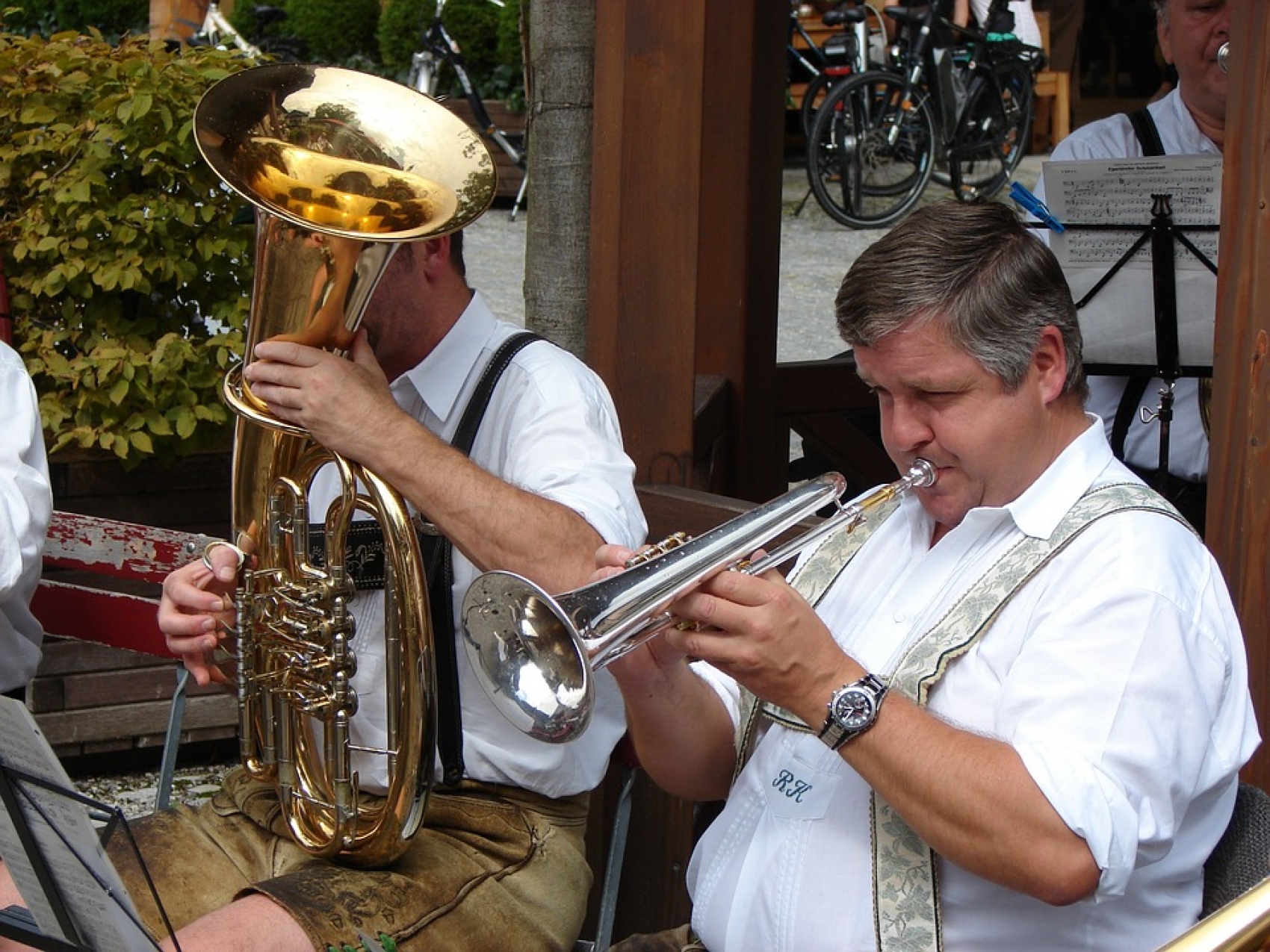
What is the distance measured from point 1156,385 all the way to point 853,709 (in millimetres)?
1878

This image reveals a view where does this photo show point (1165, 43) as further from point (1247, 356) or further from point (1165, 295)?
point (1247, 356)

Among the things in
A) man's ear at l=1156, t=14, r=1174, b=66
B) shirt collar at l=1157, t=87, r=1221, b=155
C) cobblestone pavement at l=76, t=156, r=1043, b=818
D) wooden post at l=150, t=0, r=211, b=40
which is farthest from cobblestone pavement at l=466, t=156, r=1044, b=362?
shirt collar at l=1157, t=87, r=1221, b=155

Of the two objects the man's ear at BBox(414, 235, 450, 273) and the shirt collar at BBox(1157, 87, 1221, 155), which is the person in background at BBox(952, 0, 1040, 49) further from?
the man's ear at BBox(414, 235, 450, 273)

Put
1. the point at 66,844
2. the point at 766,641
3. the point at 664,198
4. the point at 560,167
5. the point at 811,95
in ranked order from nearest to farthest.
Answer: the point at 66,844, the point at 766,641, the point at 664,198, the point at 560,167, the point at 811,95

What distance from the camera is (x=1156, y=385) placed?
337 centimetres

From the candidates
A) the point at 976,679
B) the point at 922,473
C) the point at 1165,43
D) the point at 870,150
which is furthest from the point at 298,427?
the point at 870,150

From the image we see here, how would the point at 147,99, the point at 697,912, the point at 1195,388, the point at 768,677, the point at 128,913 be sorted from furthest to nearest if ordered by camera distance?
→ the point at 147,99 → the point at 1195,388 → the point at 697,912 → the point at 768,677 → the point at 128,913

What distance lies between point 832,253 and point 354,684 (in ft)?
26.9

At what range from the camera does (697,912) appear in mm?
2074

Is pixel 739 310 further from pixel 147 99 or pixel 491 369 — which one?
pixel 147 99

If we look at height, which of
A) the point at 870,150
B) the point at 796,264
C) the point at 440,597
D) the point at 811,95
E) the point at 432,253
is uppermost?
the point at 432,253

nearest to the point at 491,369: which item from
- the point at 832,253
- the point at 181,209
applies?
the point at 181,209

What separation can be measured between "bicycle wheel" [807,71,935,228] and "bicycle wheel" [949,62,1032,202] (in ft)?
1.10

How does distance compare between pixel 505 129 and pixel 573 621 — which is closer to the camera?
pixel 573 621
